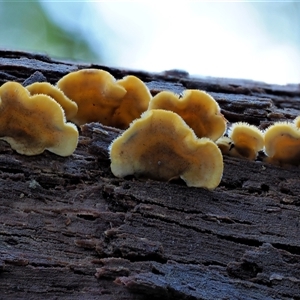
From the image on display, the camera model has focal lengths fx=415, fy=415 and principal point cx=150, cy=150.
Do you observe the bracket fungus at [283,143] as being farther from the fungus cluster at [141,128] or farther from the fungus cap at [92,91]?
the fungus cap at [92,91]

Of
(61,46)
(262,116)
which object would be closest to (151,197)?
(262,116)

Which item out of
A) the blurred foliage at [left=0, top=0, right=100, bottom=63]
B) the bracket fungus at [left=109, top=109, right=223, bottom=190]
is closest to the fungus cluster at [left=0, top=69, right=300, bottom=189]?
the bracket fungus at [left=109, top=109, right=223, bottom=190]

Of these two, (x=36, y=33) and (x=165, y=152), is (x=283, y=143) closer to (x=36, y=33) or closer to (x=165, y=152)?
(x=165, y=152)

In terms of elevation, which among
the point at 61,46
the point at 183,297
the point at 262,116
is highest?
the point at 61,46

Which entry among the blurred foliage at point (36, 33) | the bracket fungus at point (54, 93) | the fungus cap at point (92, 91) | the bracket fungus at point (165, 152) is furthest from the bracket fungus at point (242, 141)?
the blurred foliage at point (36, 33)

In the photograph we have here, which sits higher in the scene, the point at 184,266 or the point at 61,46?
the point at 61,46

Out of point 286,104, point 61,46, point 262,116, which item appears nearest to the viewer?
point 262,116

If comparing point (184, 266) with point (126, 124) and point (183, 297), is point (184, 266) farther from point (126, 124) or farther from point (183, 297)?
point (126, 124)
